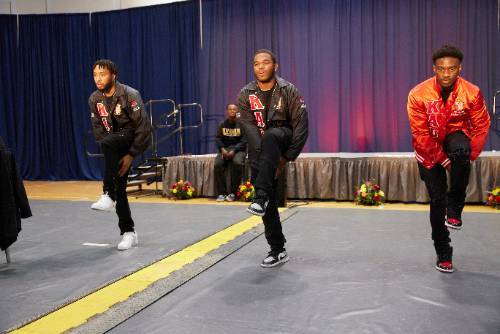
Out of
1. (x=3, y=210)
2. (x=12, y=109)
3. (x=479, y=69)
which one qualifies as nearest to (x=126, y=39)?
(x=12, y=109)

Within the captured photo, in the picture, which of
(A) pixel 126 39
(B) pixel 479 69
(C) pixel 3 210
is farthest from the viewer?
(A) pixel 126 39

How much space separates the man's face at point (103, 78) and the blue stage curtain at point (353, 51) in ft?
19.3

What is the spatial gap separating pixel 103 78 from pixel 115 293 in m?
1.68

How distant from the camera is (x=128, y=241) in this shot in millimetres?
3738

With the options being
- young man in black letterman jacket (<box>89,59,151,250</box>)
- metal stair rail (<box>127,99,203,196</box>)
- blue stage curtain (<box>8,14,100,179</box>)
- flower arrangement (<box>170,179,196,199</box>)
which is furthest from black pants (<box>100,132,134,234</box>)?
blue stage curtain (<box>8,14,100,179</box>)

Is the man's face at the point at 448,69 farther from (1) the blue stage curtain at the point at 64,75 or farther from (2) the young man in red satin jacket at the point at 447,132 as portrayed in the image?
(1) the blue stage curtain at the point at 64,75

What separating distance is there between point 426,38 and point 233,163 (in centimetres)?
438

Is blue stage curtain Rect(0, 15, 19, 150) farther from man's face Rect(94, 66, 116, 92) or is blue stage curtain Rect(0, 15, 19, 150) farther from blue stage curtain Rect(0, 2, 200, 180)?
man's face Rect(94, 66, 116, 92)

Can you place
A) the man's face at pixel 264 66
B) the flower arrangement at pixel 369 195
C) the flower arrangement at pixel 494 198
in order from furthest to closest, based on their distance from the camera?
1. the flower arrangement at pixel 369 195
2. the flower arrangement at pixel 494 198
3. the man's face at pixel 264 66

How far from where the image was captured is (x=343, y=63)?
8781 millimetres

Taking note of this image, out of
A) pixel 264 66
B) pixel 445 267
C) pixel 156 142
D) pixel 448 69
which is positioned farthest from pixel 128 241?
pixel 156 142

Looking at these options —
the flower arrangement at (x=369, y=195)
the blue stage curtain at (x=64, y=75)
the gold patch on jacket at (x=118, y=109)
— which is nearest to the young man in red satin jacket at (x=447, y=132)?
the gold patch on jacket at (x=118, y=109)

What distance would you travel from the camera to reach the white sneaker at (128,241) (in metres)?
3.69

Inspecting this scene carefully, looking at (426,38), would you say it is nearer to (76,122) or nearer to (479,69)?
(479,69)
